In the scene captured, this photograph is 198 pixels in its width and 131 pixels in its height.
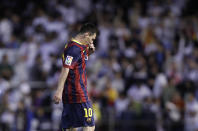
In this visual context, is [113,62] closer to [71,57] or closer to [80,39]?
[80,39]

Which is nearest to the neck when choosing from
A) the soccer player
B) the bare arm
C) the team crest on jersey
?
the soccer player

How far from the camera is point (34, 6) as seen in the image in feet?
61.9

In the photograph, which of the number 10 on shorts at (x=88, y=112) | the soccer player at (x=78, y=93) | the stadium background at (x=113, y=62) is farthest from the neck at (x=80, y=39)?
the stadium background at (x=113, y=62)

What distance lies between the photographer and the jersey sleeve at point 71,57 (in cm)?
779

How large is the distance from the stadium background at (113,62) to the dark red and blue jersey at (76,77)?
5432 mm

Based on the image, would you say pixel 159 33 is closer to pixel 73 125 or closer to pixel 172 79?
pixel 172 79

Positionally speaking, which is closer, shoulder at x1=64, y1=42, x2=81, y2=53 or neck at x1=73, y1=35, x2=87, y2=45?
shoulder at x1=64, y1=42, x2=81, y2=53

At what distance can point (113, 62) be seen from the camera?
1622 centimetres

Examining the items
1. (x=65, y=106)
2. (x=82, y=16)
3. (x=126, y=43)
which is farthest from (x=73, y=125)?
(x=82, y=16)

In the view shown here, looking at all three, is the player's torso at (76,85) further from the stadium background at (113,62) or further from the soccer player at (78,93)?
the stadium background at (113,62)

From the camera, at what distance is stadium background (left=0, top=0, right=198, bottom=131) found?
14.5m

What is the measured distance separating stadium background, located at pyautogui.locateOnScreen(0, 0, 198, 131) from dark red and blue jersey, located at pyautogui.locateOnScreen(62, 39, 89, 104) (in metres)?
5.43

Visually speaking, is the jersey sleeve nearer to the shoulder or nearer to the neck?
the shoulder

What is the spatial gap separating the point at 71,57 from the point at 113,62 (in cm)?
845
